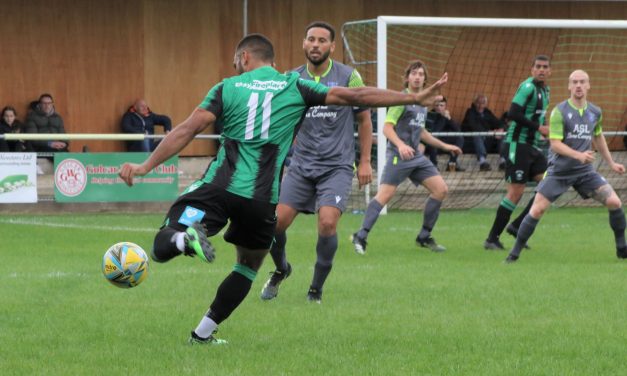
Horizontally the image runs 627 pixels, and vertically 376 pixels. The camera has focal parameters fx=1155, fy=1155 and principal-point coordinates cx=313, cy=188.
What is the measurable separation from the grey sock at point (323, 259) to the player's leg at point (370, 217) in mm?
3857

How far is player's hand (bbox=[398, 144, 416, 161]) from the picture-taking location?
1241 centimetres

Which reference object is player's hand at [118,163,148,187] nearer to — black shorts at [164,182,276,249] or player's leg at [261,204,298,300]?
black shorts at [164,182,276,249]

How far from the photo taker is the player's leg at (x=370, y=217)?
13.2 m

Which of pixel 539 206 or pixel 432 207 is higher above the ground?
pixel 539 206

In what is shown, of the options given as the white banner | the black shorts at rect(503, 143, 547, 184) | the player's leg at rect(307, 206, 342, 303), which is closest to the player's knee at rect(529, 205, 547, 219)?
the black shorts at rect(503, 143, 547, 184)

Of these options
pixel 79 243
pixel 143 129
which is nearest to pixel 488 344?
pixel 79 243

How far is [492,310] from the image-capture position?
8.65 m

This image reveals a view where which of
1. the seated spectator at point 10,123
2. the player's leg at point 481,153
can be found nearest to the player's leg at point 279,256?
the seated spectator at point 10,123

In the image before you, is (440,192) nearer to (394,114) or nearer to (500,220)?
(500,220)

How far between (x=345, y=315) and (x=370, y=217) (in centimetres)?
503

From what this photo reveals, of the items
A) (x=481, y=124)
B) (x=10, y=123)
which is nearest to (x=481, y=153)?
(x=481, y=124)

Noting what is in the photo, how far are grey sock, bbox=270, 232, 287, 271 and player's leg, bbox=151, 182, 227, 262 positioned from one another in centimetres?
276

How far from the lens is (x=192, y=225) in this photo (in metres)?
6.47

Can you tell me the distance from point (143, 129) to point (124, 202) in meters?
2.18
